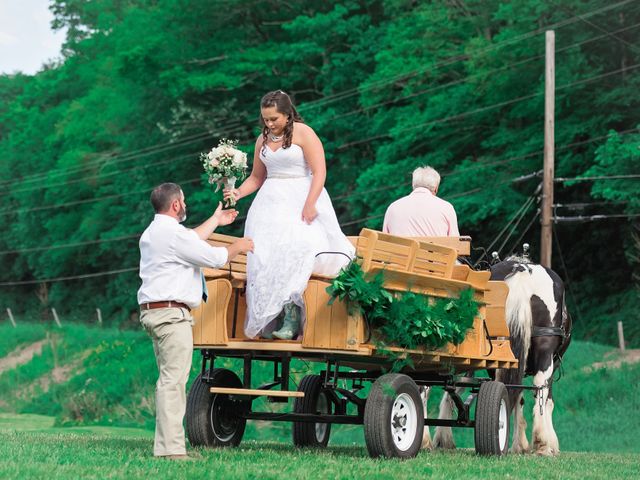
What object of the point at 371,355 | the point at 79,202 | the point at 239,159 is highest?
the point at 79,202

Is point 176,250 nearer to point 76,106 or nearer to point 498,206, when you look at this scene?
point 498,206

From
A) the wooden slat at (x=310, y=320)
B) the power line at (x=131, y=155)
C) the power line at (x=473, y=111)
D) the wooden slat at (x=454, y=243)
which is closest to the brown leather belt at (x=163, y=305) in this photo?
the wooden slat at (x=310, y=320)

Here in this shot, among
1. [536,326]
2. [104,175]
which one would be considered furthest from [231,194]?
[104,175]

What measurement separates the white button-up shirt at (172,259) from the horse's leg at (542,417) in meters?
4.79

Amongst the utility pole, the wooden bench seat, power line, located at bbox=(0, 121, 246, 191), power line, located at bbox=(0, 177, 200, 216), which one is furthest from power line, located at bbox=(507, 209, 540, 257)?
the wooden bench seat

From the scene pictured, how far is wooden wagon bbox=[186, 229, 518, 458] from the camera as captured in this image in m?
9.32

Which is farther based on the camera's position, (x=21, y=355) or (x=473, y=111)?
(x=21, y=355)

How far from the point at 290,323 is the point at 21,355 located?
3737 centimetres

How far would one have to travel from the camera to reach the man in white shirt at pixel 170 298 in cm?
915

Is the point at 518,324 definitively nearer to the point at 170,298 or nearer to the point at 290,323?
the point at 290,323

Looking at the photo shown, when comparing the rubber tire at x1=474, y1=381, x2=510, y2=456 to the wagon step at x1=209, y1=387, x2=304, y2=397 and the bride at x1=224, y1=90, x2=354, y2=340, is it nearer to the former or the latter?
the bride at x1=224, y1=90, x2=354, y2=340

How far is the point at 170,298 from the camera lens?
9195 millimetres

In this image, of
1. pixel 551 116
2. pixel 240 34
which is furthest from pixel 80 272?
pixel 551 116

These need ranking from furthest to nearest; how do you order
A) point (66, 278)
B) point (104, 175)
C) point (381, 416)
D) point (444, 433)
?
point (66, 278)
point (104, 175)
point (444, 433)
point (381, 416)
